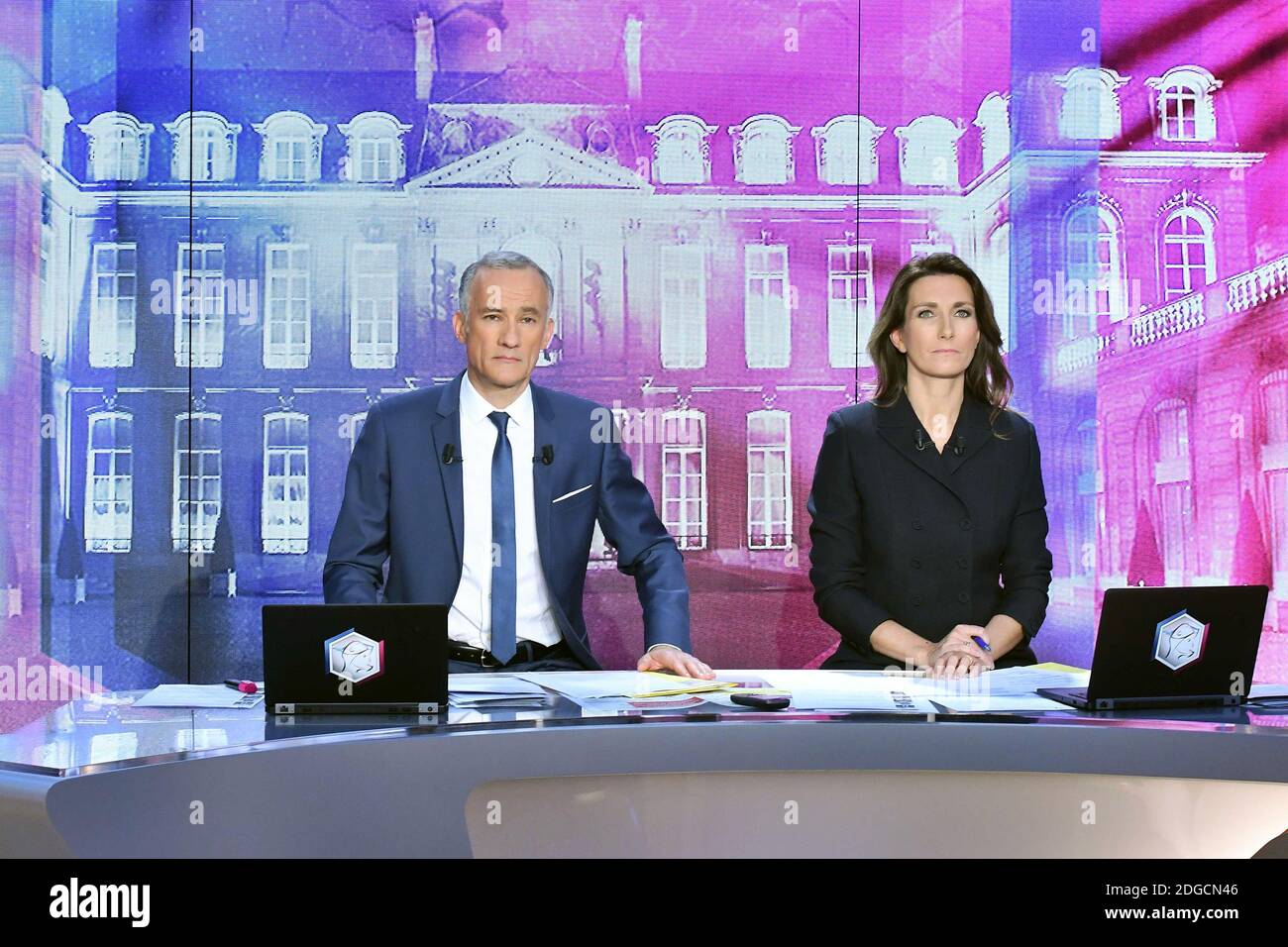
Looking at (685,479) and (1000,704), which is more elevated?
(685,479)

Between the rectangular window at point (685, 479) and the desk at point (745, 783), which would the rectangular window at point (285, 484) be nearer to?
the rectangular window at point (685, 479)

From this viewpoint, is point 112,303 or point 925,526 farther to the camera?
point 112,303

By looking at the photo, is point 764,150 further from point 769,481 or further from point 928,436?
point 928,436

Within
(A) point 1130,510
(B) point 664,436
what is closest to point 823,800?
(B) point 664,436

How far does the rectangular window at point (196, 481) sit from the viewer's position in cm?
464

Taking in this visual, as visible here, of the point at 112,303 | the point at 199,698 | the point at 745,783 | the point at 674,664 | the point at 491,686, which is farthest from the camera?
the point at 112,303

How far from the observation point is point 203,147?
467 centimetres

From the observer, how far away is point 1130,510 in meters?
4.79

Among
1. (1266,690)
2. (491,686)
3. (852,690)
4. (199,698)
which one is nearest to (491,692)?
(491,686)

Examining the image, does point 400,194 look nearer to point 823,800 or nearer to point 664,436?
point 664,436

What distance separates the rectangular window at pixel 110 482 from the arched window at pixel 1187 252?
3630 mm

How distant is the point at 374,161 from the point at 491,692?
111 inches

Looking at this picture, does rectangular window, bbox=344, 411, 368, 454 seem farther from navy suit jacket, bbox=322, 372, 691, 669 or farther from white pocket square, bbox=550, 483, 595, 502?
white pocket square, bbox=550, 483, 595, 502

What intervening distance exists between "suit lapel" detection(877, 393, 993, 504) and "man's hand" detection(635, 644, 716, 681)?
103 cm
